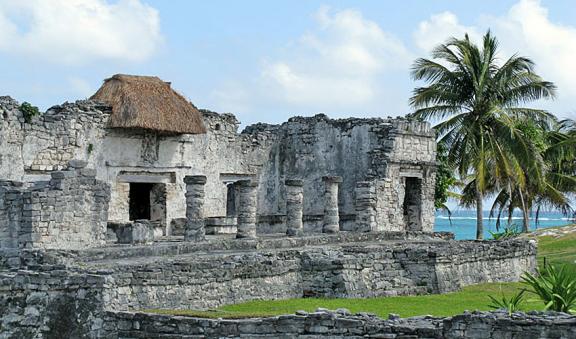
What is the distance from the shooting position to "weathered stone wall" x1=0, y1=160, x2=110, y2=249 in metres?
13.0

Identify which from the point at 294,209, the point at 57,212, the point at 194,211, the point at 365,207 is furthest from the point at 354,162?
the point at 57,212

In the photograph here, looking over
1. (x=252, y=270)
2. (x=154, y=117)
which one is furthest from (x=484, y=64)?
(x=252, y=270)

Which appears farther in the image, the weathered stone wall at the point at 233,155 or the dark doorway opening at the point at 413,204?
the dark doorway opening at the point at 413,204

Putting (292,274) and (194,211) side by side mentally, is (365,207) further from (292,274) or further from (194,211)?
(292,274)

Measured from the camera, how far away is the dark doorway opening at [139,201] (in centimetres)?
1998

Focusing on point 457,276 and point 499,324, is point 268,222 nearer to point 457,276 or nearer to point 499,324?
point 457,276

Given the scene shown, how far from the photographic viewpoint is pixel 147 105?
18.2 metres

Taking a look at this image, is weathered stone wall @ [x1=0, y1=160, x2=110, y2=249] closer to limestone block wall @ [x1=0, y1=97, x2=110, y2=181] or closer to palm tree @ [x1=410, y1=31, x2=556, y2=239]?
limestone block wall @ [x1=0, y1=97, x2=110, y2=181]

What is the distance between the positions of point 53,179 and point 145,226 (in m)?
2.19

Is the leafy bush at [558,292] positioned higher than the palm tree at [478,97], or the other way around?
the palm tree at [478,97]

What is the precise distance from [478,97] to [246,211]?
943 centimetres

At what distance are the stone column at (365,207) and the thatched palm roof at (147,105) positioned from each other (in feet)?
11.7

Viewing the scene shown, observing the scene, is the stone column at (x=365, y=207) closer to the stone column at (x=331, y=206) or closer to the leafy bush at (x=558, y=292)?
the stone column at (x=331, y=206)

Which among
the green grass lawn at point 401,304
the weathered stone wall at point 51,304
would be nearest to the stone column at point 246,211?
the green grass lawn at point 401,304
